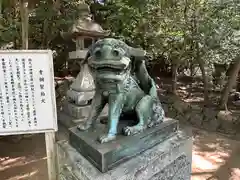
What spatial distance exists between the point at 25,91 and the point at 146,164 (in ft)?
3.61

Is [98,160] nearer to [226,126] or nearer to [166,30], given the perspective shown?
[226,126]

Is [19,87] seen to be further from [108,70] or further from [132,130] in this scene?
[132,130]

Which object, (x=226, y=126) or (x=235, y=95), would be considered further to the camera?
(x=235, y=95)

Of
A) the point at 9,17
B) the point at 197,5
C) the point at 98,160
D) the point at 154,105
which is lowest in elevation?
the point at 98,160

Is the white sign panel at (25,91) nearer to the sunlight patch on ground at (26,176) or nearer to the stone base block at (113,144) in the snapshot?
the stone base block at (113,144)

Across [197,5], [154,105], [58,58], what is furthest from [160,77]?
[154,105]

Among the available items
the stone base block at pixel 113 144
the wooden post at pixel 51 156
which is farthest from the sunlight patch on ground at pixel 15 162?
the stone base block at pixel 113 144

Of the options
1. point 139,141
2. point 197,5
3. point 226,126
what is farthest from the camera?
point 197,5

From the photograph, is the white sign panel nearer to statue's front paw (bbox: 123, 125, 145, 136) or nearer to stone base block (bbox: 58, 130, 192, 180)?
stone base block (bbox: 58, 130, 192, 180)

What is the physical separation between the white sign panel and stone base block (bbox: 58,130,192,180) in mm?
338

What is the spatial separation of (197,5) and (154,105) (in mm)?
5200

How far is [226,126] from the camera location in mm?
5641

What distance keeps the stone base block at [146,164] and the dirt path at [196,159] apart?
1559mm

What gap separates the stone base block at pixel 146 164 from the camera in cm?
140
